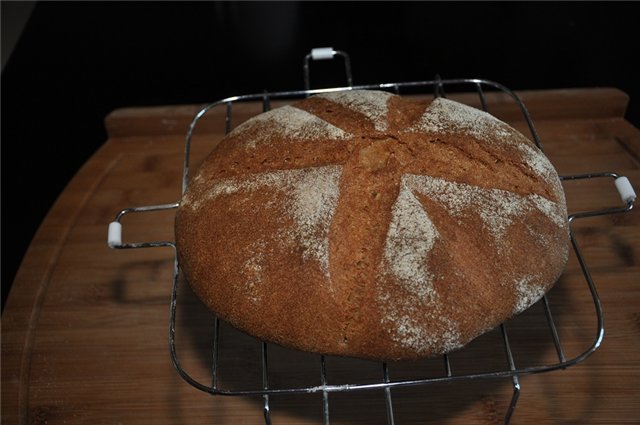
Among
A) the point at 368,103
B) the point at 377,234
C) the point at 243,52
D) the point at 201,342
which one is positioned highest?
the point at 368,103

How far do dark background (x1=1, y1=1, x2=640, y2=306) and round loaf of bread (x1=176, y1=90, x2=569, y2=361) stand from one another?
916 mm

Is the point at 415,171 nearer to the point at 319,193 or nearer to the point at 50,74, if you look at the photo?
the point at 319,193

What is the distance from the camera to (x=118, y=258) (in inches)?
62.2

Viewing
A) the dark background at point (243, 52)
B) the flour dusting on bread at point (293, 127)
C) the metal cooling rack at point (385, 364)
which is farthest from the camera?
the dark background at point (243, 52)

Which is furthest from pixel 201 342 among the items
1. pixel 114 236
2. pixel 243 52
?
pixel 243 52

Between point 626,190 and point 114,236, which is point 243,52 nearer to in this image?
point 114,236

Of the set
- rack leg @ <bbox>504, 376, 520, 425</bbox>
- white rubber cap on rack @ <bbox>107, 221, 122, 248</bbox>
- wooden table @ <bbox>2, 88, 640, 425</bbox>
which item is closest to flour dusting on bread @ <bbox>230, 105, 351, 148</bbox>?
white rubber cap on rack @ <bbox>107, 221, 122, 248</bbox>

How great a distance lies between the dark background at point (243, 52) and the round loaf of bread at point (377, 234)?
3.01 feet

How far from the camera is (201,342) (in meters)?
1.40

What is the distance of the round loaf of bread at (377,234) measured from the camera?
3.46ft

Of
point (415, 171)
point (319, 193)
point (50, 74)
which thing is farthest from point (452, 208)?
point (50, 74)

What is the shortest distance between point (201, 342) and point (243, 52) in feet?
4.00

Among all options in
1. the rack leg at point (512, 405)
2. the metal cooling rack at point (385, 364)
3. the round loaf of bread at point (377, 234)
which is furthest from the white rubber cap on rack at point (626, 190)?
the rack leg at point (512, 405)

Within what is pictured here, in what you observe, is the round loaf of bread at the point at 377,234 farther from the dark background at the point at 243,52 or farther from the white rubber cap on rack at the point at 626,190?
the dark background at the point at 243,52
